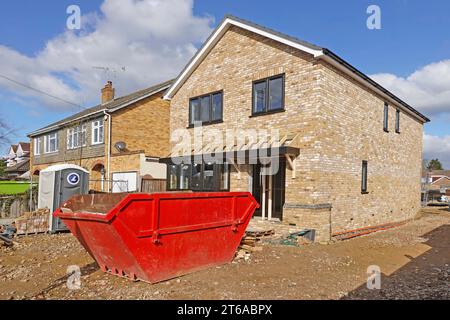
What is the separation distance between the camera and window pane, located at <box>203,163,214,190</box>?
13.5m

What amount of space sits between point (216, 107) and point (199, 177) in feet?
10.3

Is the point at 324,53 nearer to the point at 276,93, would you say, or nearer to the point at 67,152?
the point at 276,93

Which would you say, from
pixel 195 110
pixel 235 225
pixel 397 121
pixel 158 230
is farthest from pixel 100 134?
pixel 397 121

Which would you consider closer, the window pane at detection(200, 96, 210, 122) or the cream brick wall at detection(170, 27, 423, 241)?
the cream brick wall at detection(170, 27, 423, 241)

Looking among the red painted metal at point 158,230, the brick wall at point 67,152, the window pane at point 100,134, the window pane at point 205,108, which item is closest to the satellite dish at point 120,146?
the brick wall at point 67,152

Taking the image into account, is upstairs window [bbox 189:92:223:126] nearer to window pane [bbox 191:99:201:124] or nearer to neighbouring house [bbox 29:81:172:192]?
window pane [bbox 191:99:201:124]

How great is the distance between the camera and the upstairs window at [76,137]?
23.0 metres

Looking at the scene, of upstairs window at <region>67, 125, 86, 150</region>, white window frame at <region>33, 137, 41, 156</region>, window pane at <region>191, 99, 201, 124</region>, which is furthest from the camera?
white window frame at <region>33, 137, 41, 156</region>

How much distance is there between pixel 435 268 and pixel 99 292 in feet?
24.0

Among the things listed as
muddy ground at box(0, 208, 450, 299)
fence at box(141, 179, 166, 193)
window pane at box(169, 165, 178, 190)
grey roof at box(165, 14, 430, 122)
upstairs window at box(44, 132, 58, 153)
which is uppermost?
grey roof at box(165, 14, 430, 122)

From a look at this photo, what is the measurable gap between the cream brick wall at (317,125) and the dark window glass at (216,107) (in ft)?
1.04

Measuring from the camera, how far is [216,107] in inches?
571

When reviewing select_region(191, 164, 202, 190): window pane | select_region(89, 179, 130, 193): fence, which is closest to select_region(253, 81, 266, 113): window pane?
select_region(191, 164, 202, 190): window pane

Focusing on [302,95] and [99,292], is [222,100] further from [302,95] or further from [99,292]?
[99,292]
